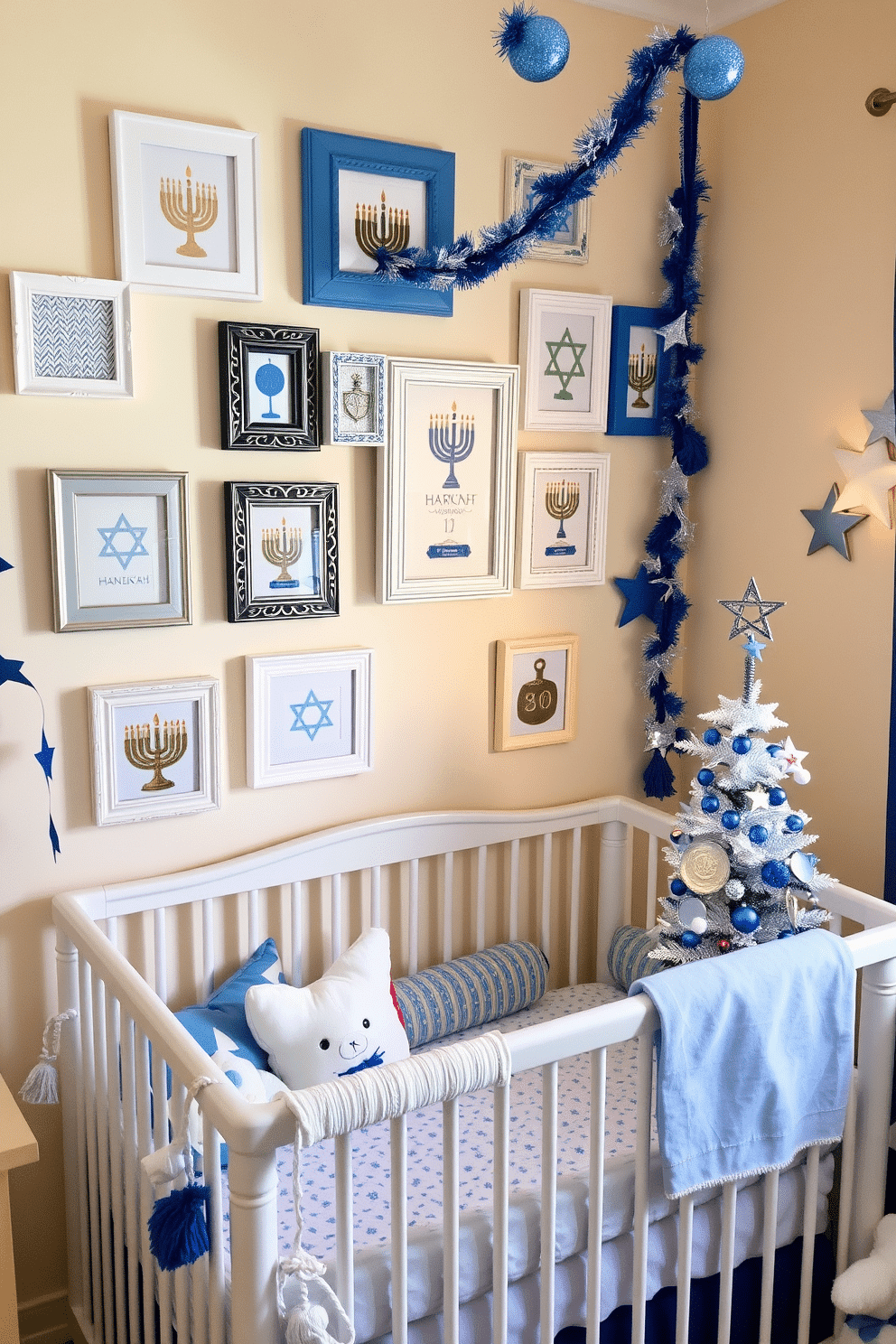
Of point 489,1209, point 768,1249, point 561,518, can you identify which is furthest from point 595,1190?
point 561,518

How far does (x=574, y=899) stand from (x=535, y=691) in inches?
18.8

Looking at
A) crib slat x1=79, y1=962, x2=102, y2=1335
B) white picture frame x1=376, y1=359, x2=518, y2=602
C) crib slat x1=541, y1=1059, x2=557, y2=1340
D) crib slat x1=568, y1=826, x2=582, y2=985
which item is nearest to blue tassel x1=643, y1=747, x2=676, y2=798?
crib slat x1=568, y1=826, x2=582, y2=985

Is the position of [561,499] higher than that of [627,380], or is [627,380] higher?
[627,380]

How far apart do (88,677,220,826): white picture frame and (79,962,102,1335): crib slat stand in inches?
11.7

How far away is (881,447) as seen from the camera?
2.12 metres

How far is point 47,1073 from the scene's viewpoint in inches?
73.0

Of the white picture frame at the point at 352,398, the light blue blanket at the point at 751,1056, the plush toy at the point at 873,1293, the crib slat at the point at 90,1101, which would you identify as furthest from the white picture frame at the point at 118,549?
the plush toy at the point at 873,1293

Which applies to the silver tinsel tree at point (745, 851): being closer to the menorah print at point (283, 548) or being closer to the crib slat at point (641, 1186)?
the crib slat at point (641, 1186)

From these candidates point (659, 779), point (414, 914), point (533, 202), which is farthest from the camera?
point (659, 779)

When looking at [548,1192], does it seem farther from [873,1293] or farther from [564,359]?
[564,359]

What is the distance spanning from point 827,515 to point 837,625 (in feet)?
0.72

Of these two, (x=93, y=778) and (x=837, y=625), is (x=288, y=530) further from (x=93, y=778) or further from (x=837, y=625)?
(x=837, y=625)

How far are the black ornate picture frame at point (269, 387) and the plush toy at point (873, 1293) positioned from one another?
5.41 feet

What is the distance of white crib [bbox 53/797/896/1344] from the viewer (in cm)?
135
